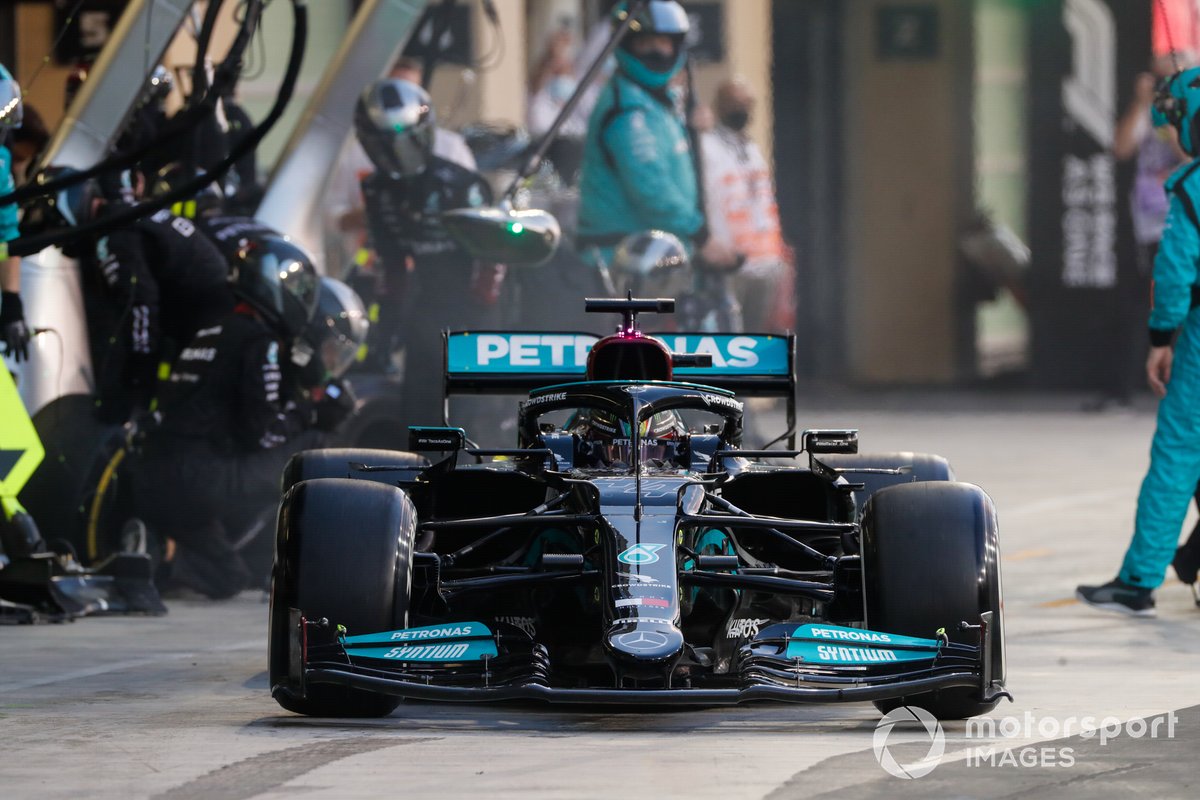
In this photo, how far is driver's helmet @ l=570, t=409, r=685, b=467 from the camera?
322 inches

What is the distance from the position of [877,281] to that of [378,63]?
9187 mm

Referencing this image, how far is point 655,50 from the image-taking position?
14578 millimetres

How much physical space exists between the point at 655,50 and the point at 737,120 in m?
1.07

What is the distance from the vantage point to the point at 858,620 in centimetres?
755

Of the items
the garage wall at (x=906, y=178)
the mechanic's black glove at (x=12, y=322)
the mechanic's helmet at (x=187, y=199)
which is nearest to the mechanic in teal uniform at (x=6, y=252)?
the mechanic's black glove at (x=12, y=322)

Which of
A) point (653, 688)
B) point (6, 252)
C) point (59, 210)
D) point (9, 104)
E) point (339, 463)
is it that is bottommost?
point (653, 688)

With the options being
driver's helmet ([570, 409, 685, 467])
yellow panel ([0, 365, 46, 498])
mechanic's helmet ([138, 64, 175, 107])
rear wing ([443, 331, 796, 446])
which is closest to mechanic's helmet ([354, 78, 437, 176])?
mechanic's helmet ([138, 64, 175, 107])

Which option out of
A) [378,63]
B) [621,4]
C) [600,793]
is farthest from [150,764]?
[621,4]

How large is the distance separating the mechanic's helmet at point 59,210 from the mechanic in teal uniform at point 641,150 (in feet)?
11.3

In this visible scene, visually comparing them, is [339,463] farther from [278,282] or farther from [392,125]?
[392,125]

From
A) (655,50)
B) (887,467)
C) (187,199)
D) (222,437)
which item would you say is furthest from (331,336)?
(887,467)

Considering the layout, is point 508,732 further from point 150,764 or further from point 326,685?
point 150,764

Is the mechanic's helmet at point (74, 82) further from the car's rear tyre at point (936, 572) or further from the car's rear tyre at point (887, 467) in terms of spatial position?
the car's rear tyre at point (936, 572)

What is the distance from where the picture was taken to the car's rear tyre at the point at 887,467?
28.6ft
